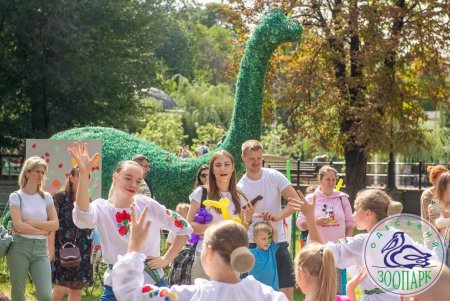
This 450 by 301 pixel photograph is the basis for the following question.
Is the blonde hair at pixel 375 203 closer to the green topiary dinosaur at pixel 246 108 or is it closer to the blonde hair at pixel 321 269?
the blonde hair at pixel 321 269

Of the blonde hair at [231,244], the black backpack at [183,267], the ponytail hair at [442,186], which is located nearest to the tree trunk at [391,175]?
the ponytail hair at [442,186]

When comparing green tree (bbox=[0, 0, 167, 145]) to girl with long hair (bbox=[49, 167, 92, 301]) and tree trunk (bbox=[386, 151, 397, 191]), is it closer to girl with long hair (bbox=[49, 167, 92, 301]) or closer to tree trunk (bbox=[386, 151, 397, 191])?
tree trunk (bbox=[386, 151, 397, 191])

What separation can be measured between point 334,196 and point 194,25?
8361 centimetres

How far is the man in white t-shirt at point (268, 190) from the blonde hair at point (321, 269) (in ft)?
9.65

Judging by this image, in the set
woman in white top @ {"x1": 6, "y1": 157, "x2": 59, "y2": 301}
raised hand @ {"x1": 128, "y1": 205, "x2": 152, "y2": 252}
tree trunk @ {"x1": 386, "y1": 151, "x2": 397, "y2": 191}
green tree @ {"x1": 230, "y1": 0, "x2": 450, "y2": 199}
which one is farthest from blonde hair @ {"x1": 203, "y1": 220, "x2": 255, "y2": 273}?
tree trunk @ {"x1": 386, "y1": 151, "x2": 397, "y2": 191}

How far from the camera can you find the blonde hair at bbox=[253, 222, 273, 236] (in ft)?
23.3

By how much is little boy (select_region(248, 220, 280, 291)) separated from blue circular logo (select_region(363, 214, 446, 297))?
2.16 meters

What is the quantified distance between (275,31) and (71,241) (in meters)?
4.41

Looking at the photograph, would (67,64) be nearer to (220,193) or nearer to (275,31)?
(275,31)

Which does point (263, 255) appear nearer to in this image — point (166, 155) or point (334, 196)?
point (334, 196)

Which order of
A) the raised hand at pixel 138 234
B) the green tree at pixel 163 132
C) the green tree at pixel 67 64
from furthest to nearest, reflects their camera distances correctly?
1. the green tree at pixel 163 132
2. the green tree at pixel 67 64
3. the raised hand at pixel 138 234

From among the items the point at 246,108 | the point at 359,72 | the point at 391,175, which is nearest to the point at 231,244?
the point at 246,108

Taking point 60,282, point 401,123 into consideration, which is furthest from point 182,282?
point 401,123

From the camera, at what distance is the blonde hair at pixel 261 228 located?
7.11 m
